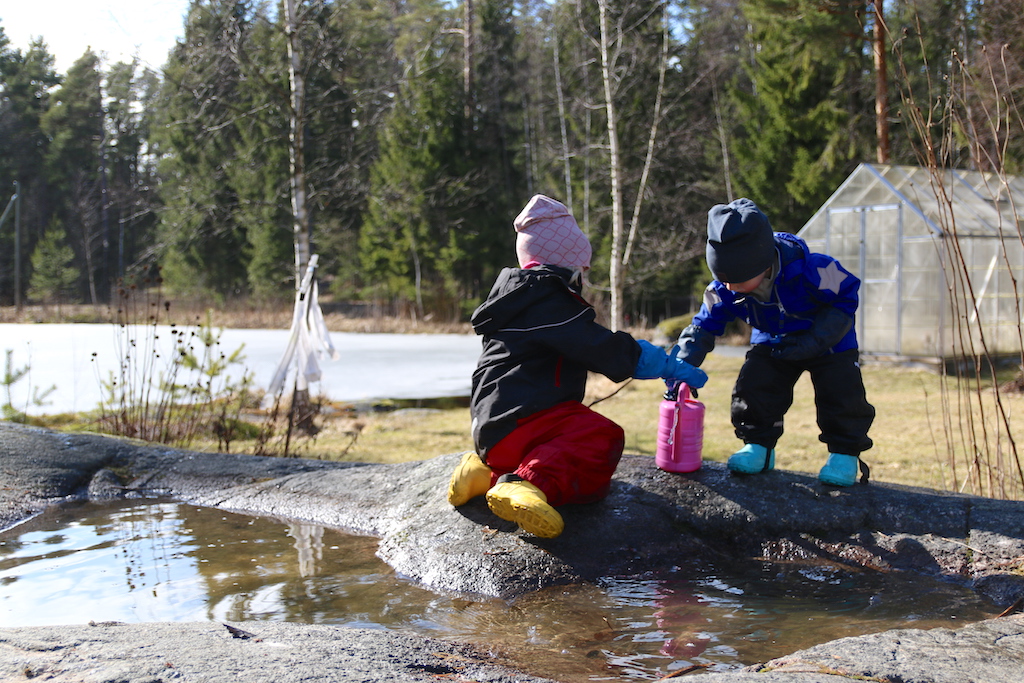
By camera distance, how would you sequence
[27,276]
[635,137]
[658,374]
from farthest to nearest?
[27,276], [635,137], [658,374]

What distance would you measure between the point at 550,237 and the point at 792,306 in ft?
3.51

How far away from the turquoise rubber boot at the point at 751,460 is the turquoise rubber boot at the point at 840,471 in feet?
0.74

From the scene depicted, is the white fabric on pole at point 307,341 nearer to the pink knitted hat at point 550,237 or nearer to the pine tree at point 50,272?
the pink knitted hat at point 550,237

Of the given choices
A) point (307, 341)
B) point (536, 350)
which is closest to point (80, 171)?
point (307, 341)

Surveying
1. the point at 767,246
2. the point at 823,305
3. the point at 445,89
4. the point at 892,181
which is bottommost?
the point at 823,305

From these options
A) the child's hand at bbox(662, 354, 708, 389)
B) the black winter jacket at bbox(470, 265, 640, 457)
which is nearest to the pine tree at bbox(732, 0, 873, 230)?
the child's hand at bbox(662, 354, 708, 389)

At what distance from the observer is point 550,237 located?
324 cm

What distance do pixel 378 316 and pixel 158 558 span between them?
23.9 metres

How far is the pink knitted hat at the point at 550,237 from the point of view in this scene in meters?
3.24

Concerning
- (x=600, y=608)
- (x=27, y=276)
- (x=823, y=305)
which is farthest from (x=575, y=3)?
(x=27, y=276)

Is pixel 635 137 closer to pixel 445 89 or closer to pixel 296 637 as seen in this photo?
pixel 445 89

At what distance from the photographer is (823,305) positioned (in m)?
3.33

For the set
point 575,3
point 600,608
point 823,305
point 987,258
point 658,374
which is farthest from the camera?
point 575,3

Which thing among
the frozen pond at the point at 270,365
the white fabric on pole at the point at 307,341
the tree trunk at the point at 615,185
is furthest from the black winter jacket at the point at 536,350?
the tree trunk at the point at 615,185
